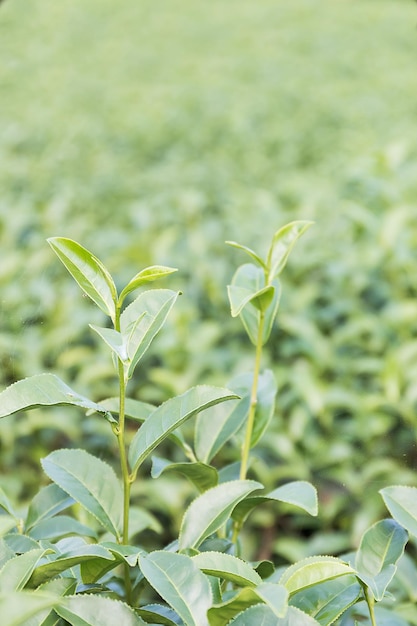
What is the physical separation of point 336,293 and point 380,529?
6.19 ft

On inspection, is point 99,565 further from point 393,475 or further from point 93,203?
point 93,203

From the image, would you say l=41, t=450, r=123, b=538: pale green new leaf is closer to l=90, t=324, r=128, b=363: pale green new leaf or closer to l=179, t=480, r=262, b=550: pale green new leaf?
l=179, t=480, r=262, b=550: pale green new leaf

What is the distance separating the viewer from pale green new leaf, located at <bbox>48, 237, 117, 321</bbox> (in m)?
0.72

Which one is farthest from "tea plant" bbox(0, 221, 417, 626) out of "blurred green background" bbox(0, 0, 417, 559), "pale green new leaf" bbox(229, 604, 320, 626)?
"blurred green background" bbox(0, 0, 417, 559)

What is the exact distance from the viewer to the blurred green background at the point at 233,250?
2.24 meters

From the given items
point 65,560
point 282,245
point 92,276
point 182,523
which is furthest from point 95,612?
point 282,245

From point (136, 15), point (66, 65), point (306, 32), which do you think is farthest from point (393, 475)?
point (136, 15)

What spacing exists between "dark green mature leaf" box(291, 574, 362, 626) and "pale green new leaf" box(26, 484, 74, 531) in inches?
11.2

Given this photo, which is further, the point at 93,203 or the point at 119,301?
the point at 93,203

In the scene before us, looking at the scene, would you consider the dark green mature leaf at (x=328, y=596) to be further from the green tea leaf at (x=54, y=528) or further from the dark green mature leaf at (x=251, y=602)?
the green tea leaf at (x=54, y=528)

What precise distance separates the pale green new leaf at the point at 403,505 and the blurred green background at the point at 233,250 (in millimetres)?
1325

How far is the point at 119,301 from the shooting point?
698mm

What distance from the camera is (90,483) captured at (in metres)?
0.84

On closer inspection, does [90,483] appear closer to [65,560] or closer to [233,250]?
[65,560]
